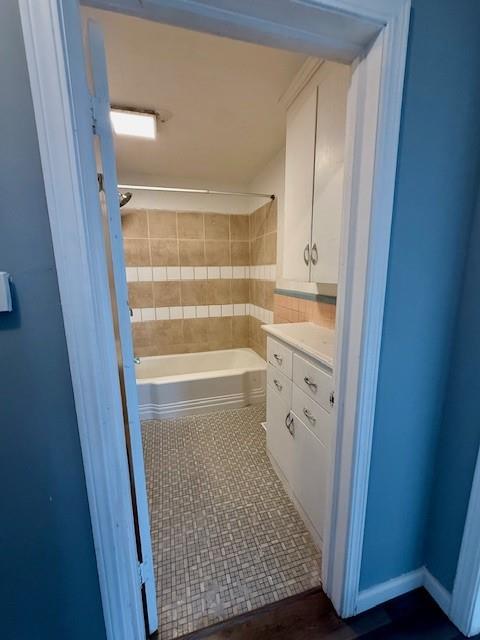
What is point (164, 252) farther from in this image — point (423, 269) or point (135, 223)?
point (423, 269)

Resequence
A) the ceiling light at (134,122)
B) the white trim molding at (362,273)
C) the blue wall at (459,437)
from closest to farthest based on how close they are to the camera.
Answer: the white trim molding at (362,273)
the blue wall at (459,437)
the ceiling light at (134,122)

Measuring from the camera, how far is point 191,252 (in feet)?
10.4

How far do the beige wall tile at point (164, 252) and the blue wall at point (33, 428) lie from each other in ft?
8.49

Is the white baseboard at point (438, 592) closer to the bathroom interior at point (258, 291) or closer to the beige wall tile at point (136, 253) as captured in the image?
the bathroom interior at point (258, 291)

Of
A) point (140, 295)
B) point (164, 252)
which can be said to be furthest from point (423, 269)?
point (140, 295)

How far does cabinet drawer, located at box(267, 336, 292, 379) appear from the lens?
1.47 m

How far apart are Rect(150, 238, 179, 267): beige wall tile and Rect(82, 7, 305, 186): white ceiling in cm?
83

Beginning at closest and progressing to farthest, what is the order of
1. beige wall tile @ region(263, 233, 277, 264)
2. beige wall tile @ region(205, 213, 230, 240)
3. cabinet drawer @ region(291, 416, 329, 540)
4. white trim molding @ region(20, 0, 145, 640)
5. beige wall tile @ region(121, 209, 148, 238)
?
1. white trim molding @ region(20, 0, 145, 640)
2. cabinet drawer @ region(291, 416, 329, 540)
3. beige wall tile @ region(263, 233, 277, 264)
4. beige wall tile @ region(121, 209, 148, 238)
5. beige wall tile @ region(205, 213, 230, 240)

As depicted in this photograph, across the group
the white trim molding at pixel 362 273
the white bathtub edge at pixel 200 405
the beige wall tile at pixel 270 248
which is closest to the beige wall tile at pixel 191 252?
the beige wall tile at pixel 270 248

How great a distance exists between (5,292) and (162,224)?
267cm

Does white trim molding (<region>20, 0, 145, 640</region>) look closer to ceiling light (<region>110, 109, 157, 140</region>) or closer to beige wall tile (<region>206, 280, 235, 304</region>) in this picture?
ceiling light (<region>110, 109, 157, 140</region>)

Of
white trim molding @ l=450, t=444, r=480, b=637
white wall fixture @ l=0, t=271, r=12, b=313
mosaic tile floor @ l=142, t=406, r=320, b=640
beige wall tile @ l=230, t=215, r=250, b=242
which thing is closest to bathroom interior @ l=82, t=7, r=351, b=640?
mosaic tile floor @ l=142, t=406, r=320, b=640

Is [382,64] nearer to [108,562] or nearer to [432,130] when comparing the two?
[432,130]

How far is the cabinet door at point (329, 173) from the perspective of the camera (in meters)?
1.14
